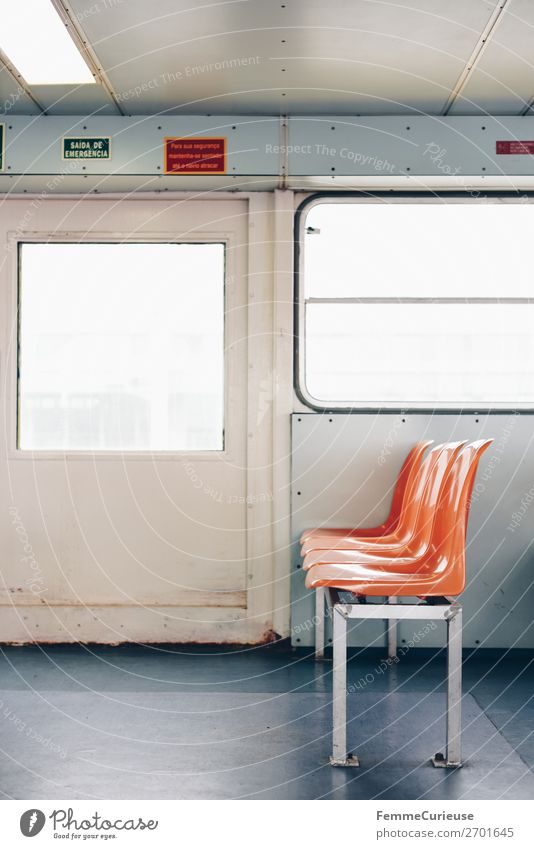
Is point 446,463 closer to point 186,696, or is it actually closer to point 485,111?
point 186,696

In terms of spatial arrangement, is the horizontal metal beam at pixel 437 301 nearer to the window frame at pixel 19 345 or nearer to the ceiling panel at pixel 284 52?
the window frame at pixel 19 345

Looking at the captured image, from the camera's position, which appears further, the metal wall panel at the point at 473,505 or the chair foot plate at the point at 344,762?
the metal wall panel at the point at 473,505

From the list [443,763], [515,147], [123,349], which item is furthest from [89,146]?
[443,763]

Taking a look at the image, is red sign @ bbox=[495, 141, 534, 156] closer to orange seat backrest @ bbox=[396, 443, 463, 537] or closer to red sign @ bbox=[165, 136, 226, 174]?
red sign @ bbox=[165, 136, 226, 174]

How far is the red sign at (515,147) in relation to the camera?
396 cm

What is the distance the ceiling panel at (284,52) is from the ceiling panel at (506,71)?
0.08 metres

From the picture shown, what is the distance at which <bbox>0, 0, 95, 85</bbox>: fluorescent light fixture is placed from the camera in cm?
303

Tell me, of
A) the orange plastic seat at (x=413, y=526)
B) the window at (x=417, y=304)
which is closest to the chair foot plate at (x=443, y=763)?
the orange plastic seat at (x=413, y=526)

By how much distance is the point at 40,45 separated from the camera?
3260 millimetres

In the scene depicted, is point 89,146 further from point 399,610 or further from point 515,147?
point 399,610

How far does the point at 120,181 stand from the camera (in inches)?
161

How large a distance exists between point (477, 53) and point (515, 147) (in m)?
0.71

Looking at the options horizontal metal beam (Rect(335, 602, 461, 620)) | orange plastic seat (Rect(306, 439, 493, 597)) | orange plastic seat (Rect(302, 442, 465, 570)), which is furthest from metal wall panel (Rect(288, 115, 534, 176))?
horizontal metal beam (Rect(335, 602, 461, 620))

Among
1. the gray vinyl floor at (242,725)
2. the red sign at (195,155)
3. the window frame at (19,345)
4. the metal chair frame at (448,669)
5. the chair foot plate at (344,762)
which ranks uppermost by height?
the red sign at (195,155)
